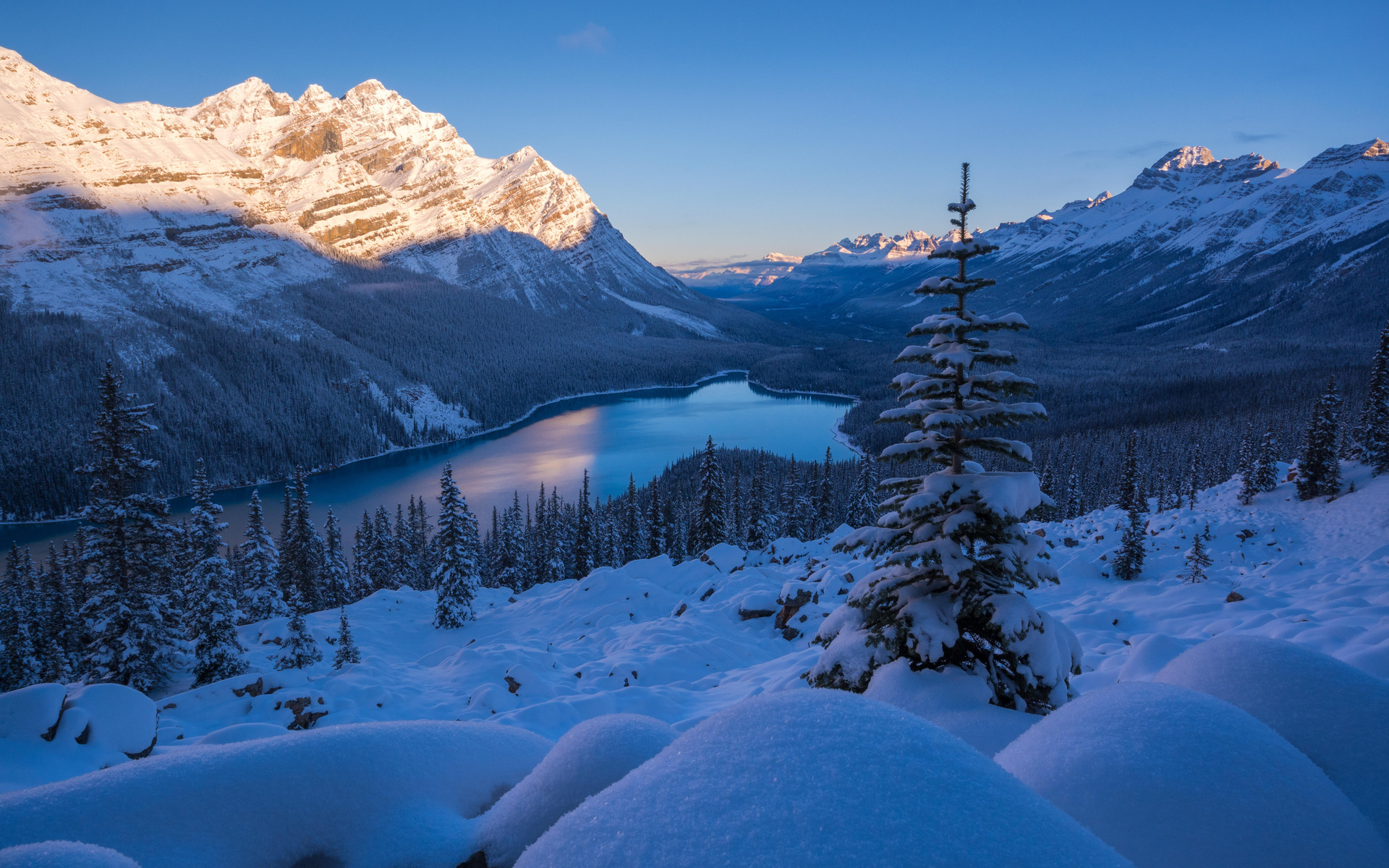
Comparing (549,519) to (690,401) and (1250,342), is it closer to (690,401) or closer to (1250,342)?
(690,401)

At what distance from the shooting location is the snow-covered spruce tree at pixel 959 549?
7277mm

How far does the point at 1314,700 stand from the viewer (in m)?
3.99

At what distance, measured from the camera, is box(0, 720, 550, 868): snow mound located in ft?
10.5

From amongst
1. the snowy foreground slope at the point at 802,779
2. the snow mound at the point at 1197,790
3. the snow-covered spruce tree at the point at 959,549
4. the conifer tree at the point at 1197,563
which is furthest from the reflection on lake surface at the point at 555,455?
the snow mound at the point at 1197,790

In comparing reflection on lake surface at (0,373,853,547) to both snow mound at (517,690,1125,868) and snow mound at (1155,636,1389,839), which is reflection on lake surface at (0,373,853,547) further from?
snow mound at (517,690,1125,868)

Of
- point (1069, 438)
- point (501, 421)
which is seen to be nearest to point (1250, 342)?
point (1069, 438)

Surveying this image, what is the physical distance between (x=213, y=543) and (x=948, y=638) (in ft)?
85.3

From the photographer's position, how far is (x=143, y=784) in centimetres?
340

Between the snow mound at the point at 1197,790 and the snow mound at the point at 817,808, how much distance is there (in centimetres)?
112

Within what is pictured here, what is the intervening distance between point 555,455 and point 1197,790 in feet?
398

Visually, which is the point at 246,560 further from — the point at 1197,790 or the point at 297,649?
the point at 1197,790

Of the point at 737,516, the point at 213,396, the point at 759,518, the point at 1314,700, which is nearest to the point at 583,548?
the point at 737,516

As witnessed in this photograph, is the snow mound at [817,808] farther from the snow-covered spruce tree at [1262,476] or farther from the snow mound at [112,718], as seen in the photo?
the snow-covered spruce tree at [1262,476]

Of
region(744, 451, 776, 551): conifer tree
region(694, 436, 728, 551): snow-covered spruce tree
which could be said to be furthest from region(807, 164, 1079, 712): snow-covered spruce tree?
region(744, 451, 776, 551): conifer tree
